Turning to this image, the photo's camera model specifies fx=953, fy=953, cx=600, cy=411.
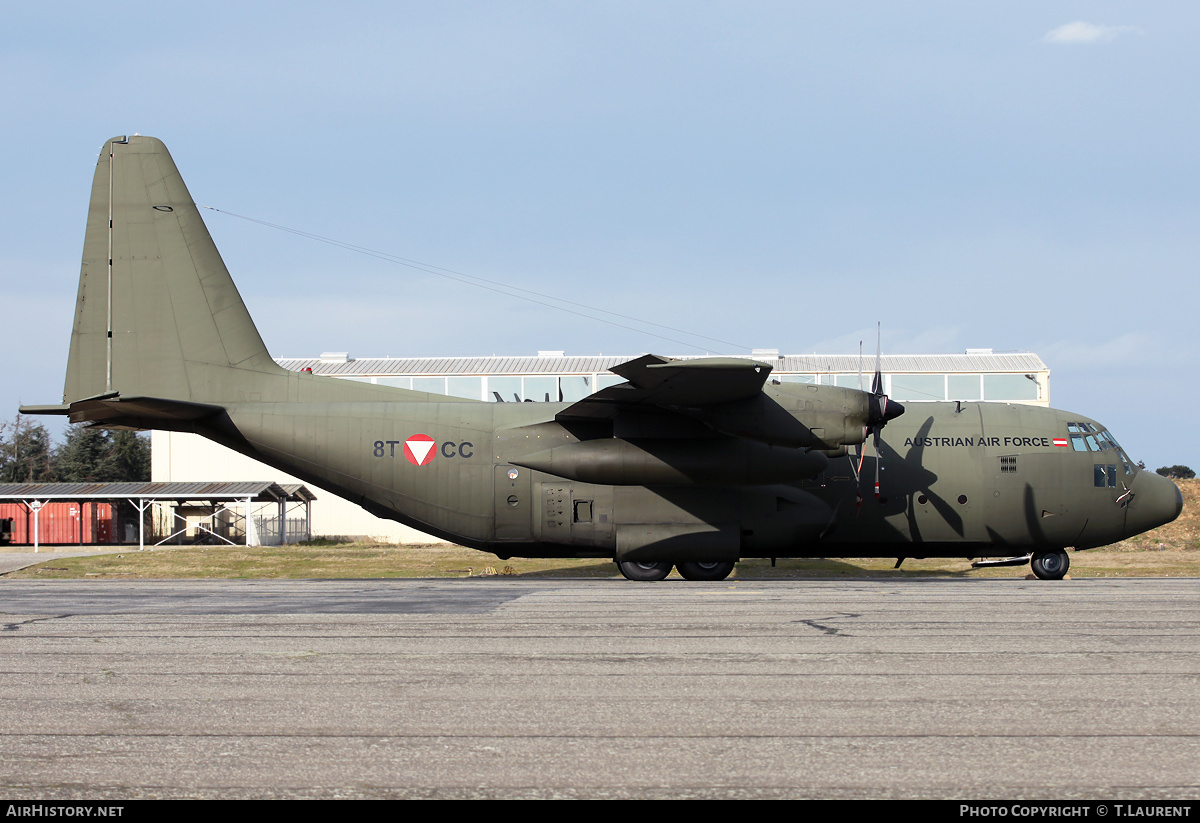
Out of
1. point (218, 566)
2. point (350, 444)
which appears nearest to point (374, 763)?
point (350, 444)

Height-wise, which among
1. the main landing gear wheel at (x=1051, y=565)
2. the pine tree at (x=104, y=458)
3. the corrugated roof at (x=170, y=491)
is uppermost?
the pine tree at (x=104, y=458)

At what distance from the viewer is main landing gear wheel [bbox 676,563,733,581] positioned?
845 inches

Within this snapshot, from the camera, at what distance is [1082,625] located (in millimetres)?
11422

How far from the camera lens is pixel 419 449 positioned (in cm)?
2150

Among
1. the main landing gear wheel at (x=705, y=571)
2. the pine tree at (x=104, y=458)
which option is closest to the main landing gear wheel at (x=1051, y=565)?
the main landing gear wheel at (x=705, y=571)

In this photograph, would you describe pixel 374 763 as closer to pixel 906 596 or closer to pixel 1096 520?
pixel 906 596

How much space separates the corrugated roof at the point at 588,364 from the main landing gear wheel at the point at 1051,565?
26.9 meters

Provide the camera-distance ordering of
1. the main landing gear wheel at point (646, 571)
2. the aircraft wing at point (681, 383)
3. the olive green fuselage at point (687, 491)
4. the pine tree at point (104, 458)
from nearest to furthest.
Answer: the aircraft wing at point (681, 383) → the olive green fuselage at point (687, 491) → the main landing gear wheel at point (646, 571) → the pine tree at point (104, 458)

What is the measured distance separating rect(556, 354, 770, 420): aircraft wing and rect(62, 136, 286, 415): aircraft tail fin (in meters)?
8.57

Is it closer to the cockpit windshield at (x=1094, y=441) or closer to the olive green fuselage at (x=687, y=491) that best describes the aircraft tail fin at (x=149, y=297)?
the olive green fuselage at (x=687, y=491)

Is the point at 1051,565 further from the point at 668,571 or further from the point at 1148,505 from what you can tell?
the point at 668,571

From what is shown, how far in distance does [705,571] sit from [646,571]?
1.34 metres

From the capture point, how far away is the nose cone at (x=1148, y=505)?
2217 cm

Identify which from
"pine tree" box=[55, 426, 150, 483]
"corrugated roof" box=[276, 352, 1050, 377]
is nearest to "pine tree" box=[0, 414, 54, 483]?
"pine tree" box=[55, 426, 150, 483]
